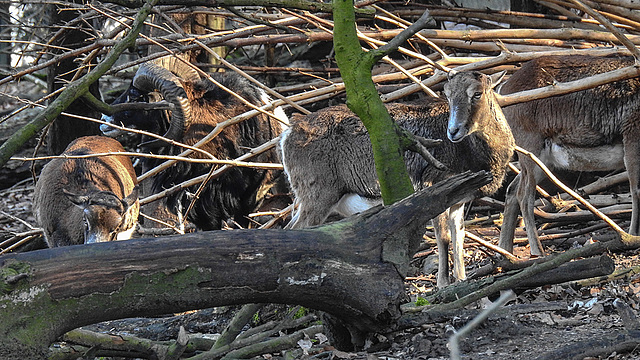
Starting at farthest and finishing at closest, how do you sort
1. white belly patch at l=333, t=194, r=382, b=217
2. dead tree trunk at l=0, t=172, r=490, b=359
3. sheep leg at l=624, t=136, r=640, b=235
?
sheep leg at l=624, t=136, r=640, b=235 < white belly patch at l=333, t=194, r=382, b=217 < dead tree trunk at l=0, t=172, r=490, b=359

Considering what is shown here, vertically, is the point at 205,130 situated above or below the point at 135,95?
below

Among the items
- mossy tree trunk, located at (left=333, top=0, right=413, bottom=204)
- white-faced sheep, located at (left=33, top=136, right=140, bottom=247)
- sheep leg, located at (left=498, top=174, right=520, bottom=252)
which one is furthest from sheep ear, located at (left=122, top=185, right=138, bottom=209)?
sheep leg, located at (left=498, top=174, right=520, bottom=252)

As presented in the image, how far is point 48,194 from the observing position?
7500mm

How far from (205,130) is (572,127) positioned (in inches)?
163

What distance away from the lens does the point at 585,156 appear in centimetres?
Answer: 759

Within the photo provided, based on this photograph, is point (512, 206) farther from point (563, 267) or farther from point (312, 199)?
point (563, 267)

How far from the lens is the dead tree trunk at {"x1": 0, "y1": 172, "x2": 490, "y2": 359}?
3.20 metres

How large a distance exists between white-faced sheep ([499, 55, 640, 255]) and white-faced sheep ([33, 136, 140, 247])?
374 centimetres

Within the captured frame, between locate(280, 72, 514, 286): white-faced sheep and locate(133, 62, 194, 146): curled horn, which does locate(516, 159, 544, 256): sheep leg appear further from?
locate(133, 62, 194, 146): curled horn

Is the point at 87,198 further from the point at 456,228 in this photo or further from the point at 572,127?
the point at 572,127

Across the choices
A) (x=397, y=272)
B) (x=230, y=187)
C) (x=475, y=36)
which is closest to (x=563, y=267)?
(x=397, y=272)

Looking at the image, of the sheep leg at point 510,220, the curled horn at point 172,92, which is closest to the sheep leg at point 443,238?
the sheep leg at point 510,220

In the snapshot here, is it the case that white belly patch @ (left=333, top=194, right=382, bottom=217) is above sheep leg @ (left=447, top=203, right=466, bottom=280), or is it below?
above

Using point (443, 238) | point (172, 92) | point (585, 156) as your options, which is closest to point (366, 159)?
point (443, 238)
